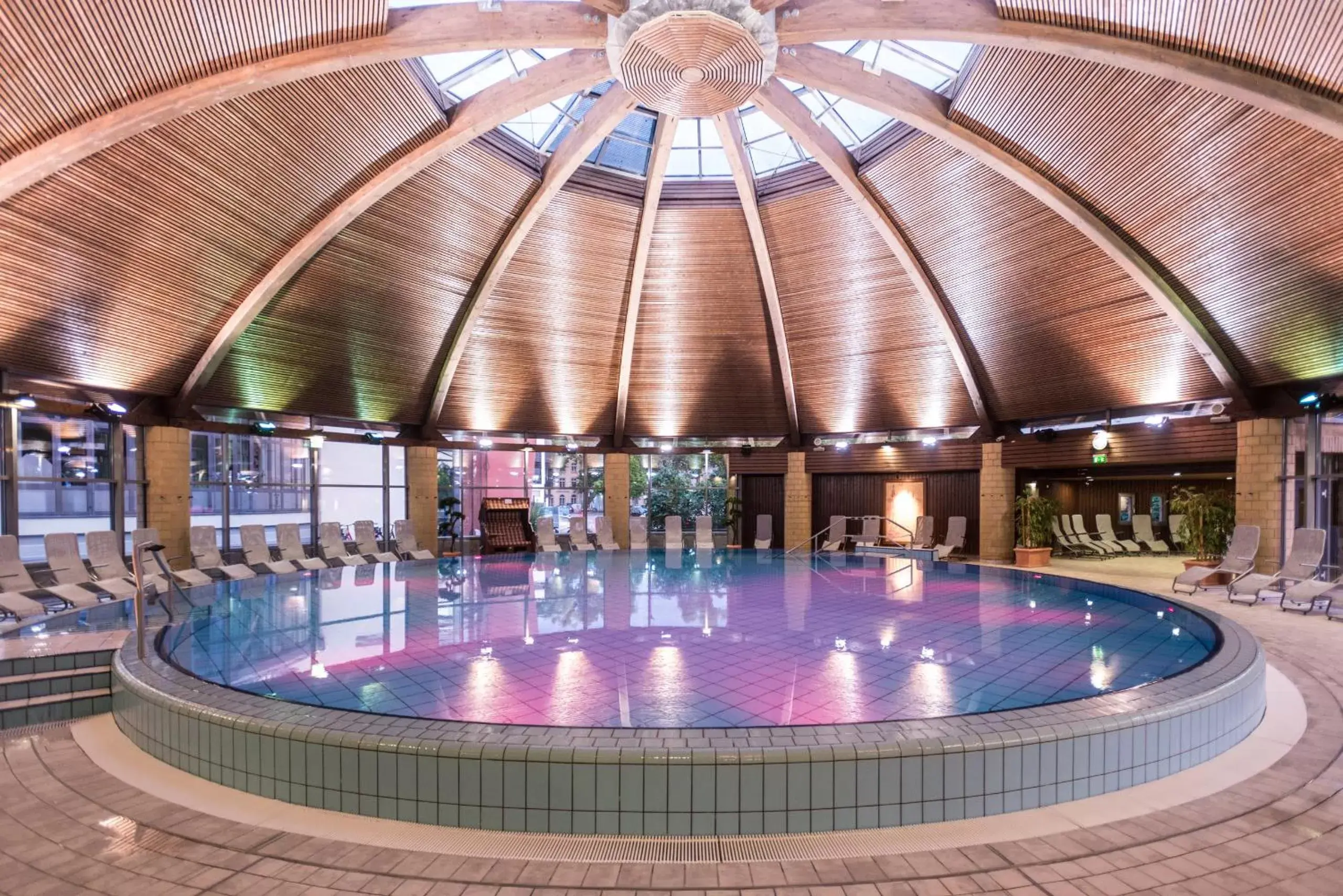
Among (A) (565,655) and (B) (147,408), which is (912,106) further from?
(B) (147,408)

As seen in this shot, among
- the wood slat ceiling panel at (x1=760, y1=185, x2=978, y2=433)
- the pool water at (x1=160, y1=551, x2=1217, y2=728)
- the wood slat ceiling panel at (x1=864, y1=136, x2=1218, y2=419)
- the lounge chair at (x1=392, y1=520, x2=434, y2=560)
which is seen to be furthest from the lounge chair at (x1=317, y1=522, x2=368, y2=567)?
the wood slat ceiling panel at (x1=864, y1=136, x2=1218, y2=419)

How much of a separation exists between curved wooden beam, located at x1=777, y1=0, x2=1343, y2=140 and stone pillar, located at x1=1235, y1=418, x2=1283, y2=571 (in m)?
6.03

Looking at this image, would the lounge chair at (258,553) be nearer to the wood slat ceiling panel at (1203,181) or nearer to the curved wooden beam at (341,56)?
the curved wooden beam at (341,56)

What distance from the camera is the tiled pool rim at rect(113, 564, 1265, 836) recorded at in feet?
11.0

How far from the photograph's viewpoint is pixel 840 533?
17.4m

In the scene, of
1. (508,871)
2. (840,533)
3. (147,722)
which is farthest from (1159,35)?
(840,533)

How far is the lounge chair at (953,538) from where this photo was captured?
14812 mm

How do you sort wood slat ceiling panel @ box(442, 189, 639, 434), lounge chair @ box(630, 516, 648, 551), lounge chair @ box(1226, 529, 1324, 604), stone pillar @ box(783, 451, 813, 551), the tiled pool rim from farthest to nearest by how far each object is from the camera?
stone pillar @ box(783, 451, 813, 551) < lounge chair @ box(630, 516, 648, 551) < wood slat ceiling panel @ box(442, 189, 639, 434) < lounge chair @ box(1226, 529, 1324, 604) < the tiled pool rim

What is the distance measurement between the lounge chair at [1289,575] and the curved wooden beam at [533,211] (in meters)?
10.1

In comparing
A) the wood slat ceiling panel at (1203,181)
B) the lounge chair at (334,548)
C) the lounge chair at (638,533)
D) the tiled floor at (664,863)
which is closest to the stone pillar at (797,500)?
the lounge chair at (638,533)

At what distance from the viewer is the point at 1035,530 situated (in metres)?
14.8

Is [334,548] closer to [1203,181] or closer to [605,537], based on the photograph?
[605,537]

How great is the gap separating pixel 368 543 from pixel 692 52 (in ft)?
35.3

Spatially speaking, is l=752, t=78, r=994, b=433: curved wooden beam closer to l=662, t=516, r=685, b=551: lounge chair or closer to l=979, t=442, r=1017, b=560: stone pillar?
l=979, t=442, r=1017, b=560: stone pillar
